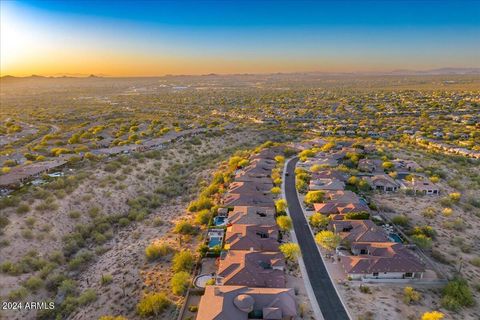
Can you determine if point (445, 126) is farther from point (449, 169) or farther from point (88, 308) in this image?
point (88, 308)

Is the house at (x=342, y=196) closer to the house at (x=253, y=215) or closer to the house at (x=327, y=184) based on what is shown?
the house at (x=327, y=184)

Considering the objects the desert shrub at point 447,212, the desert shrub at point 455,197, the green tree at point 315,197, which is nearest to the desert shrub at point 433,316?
the green tree at point 315,197

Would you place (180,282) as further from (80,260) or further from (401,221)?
(401,221)

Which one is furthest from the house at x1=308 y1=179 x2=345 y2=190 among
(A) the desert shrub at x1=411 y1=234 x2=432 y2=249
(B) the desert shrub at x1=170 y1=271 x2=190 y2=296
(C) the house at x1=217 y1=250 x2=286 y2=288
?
(B) the desert shrub at x1=170 y1=271 x2=190 y2=296

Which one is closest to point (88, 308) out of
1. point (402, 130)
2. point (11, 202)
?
point (11, 202)

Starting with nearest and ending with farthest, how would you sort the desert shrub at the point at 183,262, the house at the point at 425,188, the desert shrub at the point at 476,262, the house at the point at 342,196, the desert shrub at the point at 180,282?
the desert shrub at the point at 180,282, the desert shrub at the point at 183,262, the desert shrub at the point at 476,262, the house at the point at 342,196, the house at the point at 425,188

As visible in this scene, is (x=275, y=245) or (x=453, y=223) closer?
(x=275, y=245)
